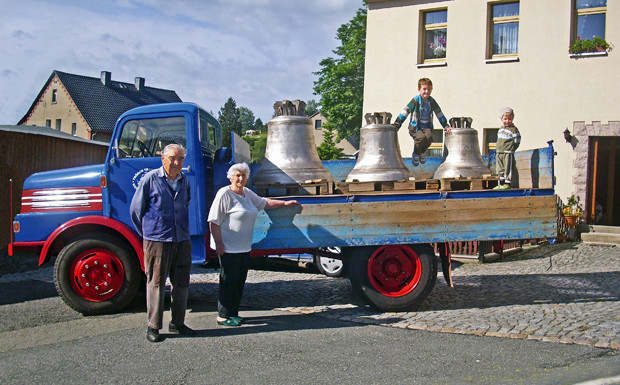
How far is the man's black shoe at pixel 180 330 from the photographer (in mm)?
5743

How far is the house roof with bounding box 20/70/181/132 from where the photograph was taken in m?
48.6

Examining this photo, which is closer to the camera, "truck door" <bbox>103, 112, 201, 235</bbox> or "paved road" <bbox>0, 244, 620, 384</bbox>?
"paved road" <bbox>0, 244, 620, 384</bbox>

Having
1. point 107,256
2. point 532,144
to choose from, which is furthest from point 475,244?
point 107,256

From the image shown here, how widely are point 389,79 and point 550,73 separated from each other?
4.26m

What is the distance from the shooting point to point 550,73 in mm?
14453

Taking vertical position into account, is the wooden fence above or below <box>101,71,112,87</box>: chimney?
below

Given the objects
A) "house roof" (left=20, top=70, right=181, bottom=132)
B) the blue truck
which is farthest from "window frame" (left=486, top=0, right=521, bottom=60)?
"house roof" (left=20, top=70, right=181, bottom=132)

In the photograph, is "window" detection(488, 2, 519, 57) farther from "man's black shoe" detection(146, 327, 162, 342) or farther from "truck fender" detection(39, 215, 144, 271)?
"man's black shoe" detection(146, 327, 162, 342)

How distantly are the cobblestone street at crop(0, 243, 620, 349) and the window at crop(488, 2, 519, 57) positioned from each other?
257 inches

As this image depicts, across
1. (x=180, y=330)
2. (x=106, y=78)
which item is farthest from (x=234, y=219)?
(x=106, y=78)

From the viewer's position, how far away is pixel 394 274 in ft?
21.7

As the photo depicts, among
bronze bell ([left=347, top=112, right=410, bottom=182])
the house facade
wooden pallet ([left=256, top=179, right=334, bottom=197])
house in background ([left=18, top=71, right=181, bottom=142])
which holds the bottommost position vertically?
wooden pallet ([left=256, top=179, right=334, bottom=197])

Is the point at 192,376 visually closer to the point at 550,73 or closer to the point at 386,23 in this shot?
the point at 550,73

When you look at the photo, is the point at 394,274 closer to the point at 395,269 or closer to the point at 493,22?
the point at 395,269
